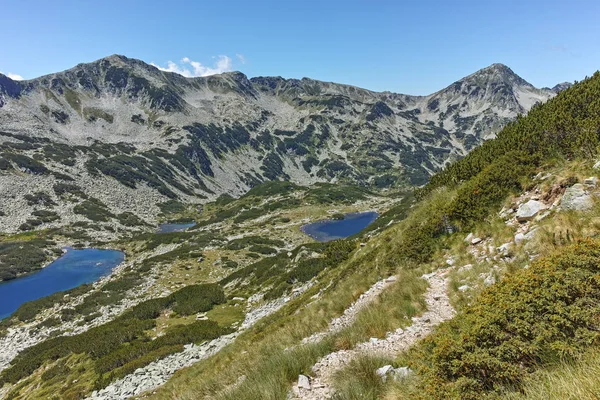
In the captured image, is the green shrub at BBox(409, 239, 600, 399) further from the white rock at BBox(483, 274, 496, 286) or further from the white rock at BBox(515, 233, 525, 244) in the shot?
the white rock at BBox(515, 233, 525, 244)

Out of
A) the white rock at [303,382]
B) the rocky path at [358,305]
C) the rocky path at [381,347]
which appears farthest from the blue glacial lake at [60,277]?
the rocky path at [381,347]

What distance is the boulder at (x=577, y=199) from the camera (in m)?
9.42

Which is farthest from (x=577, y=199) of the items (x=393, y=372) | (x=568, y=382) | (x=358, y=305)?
(x=393, y=372)

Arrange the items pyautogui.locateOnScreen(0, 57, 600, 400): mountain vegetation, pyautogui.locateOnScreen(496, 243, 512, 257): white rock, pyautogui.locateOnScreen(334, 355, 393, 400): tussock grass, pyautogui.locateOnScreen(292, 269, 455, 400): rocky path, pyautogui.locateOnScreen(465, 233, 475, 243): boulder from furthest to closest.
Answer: pyautogui.locateOnScreen(465, 233, 475, 243): boulder < pyautogui.locateOnScreen(496, 243, 512, 257): white rock < pyautogui.locateOnScreen(292, 269, 455, 400): rocky path < pyautogui.locateOnScreen(334, 355, 393, 400): tussock grass < pyautogui.locateOnScreen(0, 57, 600, 400): mountain vegetation

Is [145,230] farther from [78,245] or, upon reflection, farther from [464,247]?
[464,247]

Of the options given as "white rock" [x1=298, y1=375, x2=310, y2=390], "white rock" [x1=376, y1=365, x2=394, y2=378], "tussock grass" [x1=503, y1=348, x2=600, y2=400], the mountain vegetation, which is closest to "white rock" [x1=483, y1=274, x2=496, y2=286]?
the mountain vegetation

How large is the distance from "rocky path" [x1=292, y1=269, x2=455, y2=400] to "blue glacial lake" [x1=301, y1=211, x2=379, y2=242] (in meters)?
70.5

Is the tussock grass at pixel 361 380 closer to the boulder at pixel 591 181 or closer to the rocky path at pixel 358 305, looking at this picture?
the rocky path at pixel 358 305

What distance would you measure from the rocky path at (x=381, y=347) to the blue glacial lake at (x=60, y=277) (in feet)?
202

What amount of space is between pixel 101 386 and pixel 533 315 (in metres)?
24.0

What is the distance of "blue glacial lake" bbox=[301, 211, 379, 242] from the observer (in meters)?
85.8

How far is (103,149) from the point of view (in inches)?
6540

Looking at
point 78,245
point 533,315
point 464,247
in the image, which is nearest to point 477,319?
point 533,315

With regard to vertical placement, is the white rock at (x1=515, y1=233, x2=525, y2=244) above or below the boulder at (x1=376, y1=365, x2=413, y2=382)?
below
